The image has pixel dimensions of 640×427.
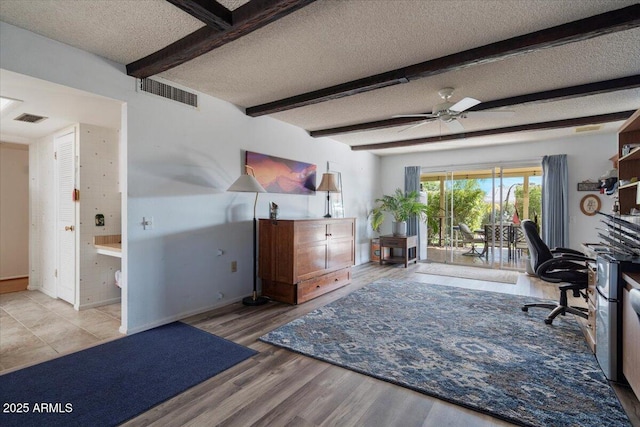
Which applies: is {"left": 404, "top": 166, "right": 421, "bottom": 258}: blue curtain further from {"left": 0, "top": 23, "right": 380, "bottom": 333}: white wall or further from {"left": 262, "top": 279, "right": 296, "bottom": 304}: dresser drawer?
{"left": 262, "top": 279, "right": 296, "bottom": 304}: dresser drawer

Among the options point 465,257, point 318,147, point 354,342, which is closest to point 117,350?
point 354,342

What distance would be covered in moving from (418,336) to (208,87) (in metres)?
3.55

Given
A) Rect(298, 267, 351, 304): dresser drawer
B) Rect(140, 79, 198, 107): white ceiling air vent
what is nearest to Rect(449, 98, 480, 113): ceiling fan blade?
Rect(298, 267, 351, 304): dresser drawer

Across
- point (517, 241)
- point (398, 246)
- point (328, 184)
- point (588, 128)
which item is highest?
point (588, 128)

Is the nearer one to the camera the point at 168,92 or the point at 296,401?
the point at 296,401

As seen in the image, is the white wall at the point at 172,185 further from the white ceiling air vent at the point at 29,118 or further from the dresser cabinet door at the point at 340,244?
the white ceiling air vent at the point at 29,118

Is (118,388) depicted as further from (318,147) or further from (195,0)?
(318,147)

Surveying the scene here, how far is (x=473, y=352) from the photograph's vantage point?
2668 mm

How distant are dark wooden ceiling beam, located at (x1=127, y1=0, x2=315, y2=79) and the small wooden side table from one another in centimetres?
528

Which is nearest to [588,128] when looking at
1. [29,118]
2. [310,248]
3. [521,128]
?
[521,128]

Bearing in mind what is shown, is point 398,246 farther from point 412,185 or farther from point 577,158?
point 577,158

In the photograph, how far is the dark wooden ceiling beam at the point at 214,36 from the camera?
6.49 ft

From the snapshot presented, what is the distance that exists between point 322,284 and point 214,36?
337cm

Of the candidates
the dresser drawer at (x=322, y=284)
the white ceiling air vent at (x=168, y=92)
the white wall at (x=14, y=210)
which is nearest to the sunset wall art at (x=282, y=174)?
the white ceiling air vent at (x=168, y=92)
